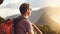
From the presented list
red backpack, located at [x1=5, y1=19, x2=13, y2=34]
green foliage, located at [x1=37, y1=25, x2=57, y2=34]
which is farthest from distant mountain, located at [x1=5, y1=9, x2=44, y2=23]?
red backpack, located at [x1=5, y1=19, x2=13, y2=34]

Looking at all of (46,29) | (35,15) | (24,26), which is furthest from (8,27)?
(35,15)

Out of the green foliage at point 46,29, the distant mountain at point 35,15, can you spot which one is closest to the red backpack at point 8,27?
the green foliage at point 46,29

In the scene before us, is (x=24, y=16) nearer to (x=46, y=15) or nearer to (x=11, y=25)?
(x=11, y=25)

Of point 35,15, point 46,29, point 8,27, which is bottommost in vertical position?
point 46,29

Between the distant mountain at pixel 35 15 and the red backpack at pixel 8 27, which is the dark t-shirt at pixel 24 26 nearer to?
the red backpack at pixel 8 27

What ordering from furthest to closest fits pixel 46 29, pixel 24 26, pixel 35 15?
pixel 35 15 < pixel 46 29 < pixel 24 26

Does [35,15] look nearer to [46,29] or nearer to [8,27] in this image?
[46,29]

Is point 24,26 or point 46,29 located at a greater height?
point 24,26

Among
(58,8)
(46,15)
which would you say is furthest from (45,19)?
(58,8)

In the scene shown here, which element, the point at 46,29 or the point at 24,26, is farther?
the point at 46,29

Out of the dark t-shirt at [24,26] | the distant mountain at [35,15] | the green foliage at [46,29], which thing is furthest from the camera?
the distant mountain at [35,15]

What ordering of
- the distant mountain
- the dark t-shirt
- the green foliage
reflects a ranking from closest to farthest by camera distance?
the dark t-shirt
the green foliage
the distant mountain

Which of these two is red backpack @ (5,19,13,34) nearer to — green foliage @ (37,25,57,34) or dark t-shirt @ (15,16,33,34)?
dark t-shirt @ (15,16,33,34)

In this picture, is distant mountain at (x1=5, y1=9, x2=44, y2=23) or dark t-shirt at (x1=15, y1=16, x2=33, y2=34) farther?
distant mountain at (x1=5, y1=9, x2=44, y2=23)
